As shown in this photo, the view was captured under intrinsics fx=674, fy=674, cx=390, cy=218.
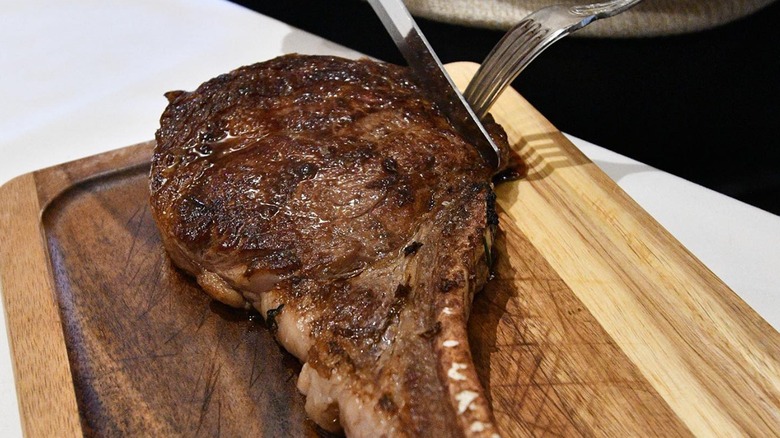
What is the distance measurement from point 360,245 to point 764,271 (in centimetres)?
119

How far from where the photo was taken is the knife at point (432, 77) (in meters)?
1.89

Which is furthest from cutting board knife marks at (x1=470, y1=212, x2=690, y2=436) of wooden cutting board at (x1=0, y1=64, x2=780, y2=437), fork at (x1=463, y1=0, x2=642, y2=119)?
fork at (x1=463, y1=0, x2=642, y2=119)

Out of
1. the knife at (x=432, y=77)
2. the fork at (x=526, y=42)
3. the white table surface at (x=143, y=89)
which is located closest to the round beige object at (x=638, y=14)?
the white table surface at (x=143, y=89)

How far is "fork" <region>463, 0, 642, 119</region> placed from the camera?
6.21 ft

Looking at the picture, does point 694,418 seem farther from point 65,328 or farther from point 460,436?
point 65,328

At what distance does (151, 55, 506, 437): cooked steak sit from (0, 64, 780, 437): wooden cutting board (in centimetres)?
12

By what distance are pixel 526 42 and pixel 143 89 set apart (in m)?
1.61

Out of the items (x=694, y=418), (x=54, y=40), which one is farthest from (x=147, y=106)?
(x=694, y=418)

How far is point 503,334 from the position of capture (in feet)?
5.32

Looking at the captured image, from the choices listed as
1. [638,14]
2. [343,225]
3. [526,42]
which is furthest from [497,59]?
[638,14]

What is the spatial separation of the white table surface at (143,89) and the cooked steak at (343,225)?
0.62 meters

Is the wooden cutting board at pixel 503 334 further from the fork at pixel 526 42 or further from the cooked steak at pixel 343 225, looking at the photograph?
the fork at pixel 526 42

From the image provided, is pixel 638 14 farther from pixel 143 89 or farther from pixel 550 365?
pixel 143 89

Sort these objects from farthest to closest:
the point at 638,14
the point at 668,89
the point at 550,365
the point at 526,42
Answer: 1. the point at 668,89
2. the point at 638,14
3. the point at 526,42
4. the point at 550,365
